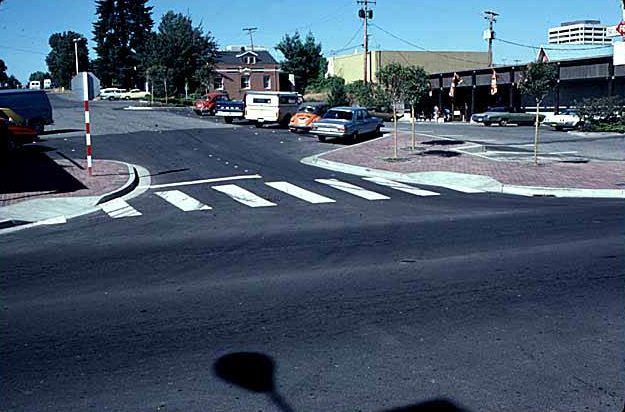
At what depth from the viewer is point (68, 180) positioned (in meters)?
18.5

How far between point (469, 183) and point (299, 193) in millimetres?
5475

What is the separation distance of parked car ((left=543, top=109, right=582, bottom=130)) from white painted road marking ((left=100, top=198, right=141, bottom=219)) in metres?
32.2

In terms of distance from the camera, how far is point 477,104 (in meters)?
64.2

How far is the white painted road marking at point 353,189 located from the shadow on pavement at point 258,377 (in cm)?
1096

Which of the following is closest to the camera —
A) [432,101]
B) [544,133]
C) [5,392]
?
[5,392]

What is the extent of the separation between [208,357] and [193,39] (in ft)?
201

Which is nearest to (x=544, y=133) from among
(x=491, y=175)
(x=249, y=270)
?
(x=491, y=175)

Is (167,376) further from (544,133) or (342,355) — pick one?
(544,133)

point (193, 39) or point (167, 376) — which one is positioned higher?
point (193, 39)

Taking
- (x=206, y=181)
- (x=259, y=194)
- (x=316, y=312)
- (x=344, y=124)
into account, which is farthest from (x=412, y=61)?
(x=316, y=312)

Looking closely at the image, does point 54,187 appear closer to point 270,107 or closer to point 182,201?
point 182,201

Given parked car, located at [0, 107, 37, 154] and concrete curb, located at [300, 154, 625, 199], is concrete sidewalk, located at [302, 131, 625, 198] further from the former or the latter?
parked car, located at [0, 107, 37, 154]

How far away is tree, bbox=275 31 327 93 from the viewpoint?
76.3m

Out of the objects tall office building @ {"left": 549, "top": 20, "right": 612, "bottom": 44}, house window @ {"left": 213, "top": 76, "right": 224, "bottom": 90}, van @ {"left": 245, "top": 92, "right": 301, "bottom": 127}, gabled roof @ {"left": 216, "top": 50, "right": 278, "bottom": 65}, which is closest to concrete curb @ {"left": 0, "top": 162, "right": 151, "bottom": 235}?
van @ {"left": 245, "top": 92, "right": 301, "bottom": 127}
